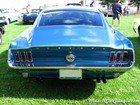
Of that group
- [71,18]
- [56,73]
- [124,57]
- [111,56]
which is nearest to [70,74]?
[56,73]

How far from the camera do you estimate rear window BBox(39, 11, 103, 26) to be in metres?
5.03

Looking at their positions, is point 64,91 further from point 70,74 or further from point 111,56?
point 111,56

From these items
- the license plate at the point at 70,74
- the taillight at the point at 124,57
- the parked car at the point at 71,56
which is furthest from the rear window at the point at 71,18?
the license plate at the point at 70,74

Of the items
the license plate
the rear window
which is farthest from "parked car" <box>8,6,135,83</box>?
the rear window

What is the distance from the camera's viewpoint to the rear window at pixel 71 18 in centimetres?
503

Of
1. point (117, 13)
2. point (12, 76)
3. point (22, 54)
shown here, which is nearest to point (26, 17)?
point (117, 13)

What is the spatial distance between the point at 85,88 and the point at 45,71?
106 centimetres

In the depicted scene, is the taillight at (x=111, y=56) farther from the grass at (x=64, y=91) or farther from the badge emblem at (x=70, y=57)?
the grass at (x=64, y=91)

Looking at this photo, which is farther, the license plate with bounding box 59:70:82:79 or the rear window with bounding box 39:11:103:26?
the rear window with bounding box 39:11:103:26

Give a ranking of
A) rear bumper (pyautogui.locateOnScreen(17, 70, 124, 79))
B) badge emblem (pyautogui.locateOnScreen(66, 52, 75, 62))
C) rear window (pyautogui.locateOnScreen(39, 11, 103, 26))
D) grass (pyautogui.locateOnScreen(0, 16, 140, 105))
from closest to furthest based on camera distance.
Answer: badge emblem (pyautogui.locateOnScreen(66, 52, 75, 62))
rear bumper (pyautogui.locateOnScreen(17, 70, 124, 79))
grass (pyautogui.locateOnScreen(0, 16, 140, 105))
rear window (pyautogui.locateOnScreen(39, 11, 103, 26))

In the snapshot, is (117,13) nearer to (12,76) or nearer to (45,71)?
(12,76)

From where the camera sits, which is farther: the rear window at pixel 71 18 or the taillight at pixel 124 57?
the rear window at pixel 71 18

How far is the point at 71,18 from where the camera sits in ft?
16.8

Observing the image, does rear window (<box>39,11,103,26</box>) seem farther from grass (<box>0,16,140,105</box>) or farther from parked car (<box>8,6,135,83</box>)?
grass (<box>0,16,140,105</box>)
